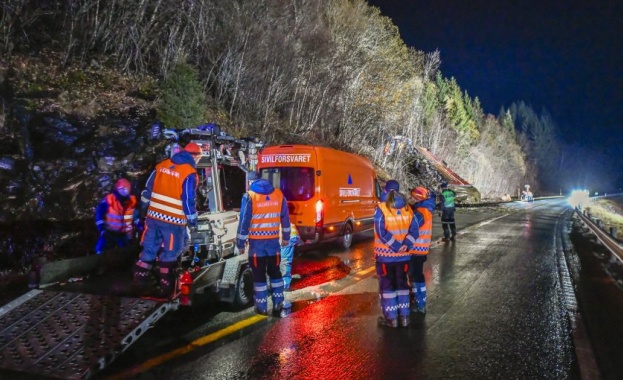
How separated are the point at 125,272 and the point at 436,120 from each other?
52.8m

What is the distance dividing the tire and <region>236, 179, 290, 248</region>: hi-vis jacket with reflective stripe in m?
0.78

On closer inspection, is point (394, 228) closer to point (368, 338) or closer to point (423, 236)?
point (423, 236)

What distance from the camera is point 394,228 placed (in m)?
5.56

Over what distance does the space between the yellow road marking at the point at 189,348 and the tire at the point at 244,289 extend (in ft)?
1.60

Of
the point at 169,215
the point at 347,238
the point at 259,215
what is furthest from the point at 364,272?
the point at 169,215

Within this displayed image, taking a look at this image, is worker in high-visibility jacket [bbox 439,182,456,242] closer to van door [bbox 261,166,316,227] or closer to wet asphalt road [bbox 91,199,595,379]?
wet asphalt road [bbox 91,199,595,379]

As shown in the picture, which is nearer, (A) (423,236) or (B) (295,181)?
(A) (423,236)

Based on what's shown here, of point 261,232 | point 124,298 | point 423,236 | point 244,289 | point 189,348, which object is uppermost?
point 261,232

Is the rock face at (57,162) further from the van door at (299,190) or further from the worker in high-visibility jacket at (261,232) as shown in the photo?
the worker in high-visibility jacket at (261,232)

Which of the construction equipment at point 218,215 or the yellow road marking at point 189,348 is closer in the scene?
the yellow road marking at point 189,348

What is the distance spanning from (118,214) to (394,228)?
15.1 feet

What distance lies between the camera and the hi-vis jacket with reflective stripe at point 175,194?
16.8ft

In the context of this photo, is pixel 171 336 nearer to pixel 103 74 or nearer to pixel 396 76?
pixel 103 74

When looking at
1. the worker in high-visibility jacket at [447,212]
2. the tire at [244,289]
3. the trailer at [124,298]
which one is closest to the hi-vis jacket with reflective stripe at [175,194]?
the trailer at [124,298]
